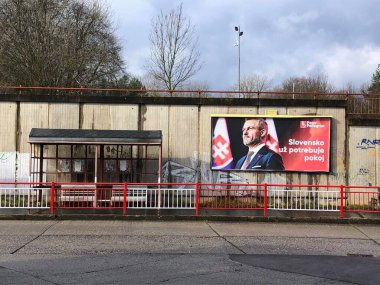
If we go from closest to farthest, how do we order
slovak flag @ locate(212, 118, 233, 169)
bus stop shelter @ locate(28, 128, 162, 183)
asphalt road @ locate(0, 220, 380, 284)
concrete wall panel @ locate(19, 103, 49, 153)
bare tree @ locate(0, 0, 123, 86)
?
asphalt road @ locate(0, 220, 380, 284) → bus stop shelter @ locate(28, 128, 162, 183) → concrete wall panel @ locate(19, 103, 49, 153) → slovak flag @ locate(212, 118, 233, 169) → bare tree @ locate(0, 0, 123, 86)

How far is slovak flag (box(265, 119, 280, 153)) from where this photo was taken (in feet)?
62.5

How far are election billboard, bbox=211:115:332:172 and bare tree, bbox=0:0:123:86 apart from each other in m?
17.8

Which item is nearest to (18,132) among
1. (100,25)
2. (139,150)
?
(139,150)

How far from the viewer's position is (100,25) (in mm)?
37219

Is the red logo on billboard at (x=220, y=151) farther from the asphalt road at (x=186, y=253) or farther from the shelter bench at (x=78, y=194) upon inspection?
the shelter bench at (x=78, y=194)

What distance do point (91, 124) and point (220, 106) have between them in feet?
18.2

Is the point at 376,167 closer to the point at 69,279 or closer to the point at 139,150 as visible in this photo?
the point at 139,150

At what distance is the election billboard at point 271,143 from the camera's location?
1897 cm

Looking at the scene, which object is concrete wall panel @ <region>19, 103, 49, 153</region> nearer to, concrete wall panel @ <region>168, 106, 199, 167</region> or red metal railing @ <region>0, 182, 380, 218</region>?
red metal railing @ <region>0, 182, 380, 218</region>

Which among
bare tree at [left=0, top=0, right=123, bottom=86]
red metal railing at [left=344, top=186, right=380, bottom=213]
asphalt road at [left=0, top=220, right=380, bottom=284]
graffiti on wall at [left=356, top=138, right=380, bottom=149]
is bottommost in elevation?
asphalt road at [left=0, top=220, right=380, bottom=284]

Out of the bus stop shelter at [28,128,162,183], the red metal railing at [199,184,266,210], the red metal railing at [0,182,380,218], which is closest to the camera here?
the red metal railing at [0,182,380,218]

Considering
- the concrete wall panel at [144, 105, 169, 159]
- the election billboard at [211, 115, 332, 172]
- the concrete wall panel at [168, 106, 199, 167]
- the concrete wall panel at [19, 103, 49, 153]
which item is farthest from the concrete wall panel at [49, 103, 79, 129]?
the election billboard at [211, 115, 332, 172]

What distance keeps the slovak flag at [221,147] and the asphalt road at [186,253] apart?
5.25m

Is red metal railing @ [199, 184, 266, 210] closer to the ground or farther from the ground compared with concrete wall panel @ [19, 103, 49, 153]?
closer to the ground
